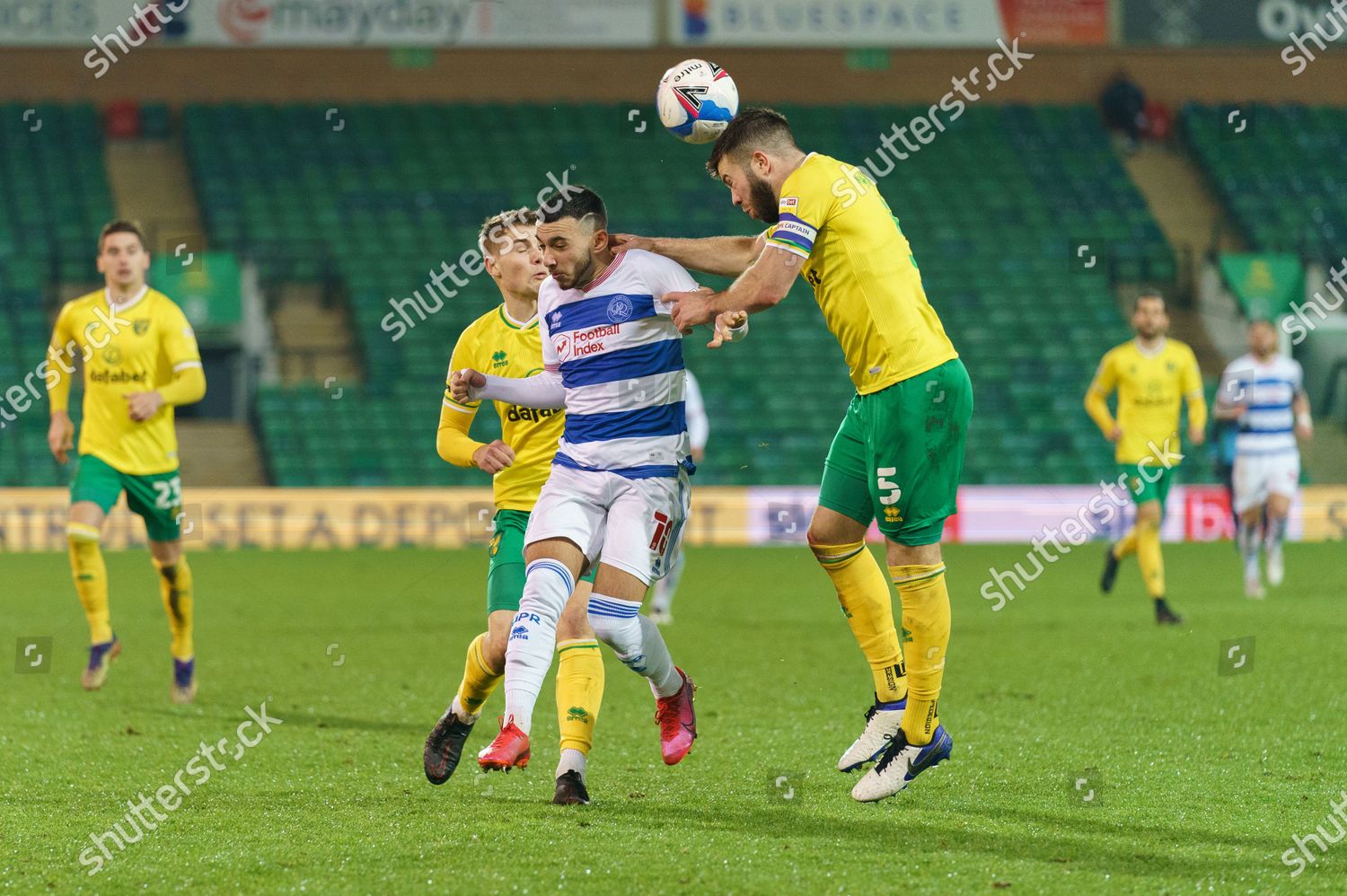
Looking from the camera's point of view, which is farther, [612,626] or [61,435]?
[61,435]

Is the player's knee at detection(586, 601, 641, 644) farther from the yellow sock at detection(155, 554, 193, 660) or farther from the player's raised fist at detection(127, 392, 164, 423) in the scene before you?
the yellow sock at detection(155, 554, 193, 660)

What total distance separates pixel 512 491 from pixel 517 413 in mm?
299

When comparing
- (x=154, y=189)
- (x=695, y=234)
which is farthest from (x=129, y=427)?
(x=154, y=189)

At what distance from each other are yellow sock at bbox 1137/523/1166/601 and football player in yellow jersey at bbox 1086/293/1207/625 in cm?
10

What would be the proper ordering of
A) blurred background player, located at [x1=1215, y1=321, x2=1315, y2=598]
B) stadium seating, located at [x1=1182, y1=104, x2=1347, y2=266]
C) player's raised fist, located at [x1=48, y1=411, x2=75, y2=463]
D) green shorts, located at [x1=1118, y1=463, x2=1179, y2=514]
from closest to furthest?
player's raised fist, located at [x1=48, y1=411, x2=75, y2=463] → green shorts, located at [x1=1118, y1=463, x2=1179, y2=514] → blurred background player, located at [x1=1215, y1=321, x2=1315, y2=598] → stadium seating, located at [x1=1182, y1=104, x2=1347, y2=266]

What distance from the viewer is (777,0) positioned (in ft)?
84.3

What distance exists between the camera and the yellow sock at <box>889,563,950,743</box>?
536cm

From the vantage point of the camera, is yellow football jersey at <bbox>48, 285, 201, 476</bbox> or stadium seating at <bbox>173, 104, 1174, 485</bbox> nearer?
yellow football jersey at <bbox>48, 285, 201, 476</bbox>

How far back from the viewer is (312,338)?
23.3 m

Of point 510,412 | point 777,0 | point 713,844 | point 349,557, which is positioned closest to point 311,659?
point 510,412

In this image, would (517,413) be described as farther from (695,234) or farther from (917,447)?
(695,234)

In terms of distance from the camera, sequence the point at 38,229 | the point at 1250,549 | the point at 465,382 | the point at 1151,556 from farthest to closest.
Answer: the point at 38,229 < the point at 1250,549 < the point at 1151,556 < the point at 465,382

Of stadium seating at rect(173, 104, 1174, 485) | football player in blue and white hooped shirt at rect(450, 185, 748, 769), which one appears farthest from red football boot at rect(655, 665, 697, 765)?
stadium seating at rect(173, 104, 1174, 485)

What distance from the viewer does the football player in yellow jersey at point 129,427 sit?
26.6ft
